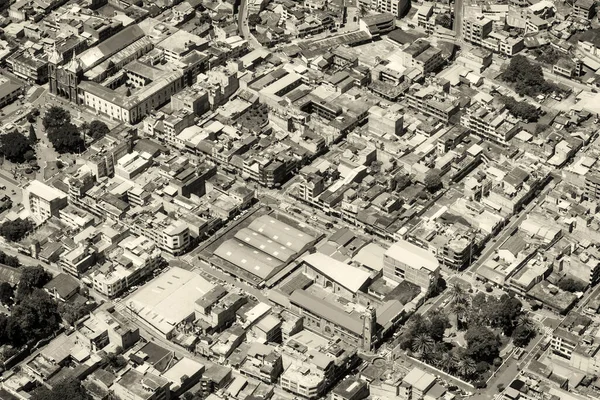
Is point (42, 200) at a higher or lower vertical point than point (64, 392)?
higher

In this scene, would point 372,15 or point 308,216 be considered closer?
point 308,216

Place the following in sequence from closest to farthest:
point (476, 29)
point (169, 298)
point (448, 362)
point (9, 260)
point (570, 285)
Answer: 1. point (448, 362)
2. point (169, 298)
3. point (570, 285)
4. point (9, 260)
5. point (476, 29)

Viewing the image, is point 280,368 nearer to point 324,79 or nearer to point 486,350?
point 486,350

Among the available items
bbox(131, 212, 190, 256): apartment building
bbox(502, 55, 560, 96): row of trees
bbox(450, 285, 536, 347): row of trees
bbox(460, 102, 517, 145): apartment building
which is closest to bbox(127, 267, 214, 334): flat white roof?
bbox(131, 212, 190, 256): apartment building

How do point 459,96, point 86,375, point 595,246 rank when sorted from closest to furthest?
point 86,375 → point 595,246 → point 459,96

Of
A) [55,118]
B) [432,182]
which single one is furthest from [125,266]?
[432,182]

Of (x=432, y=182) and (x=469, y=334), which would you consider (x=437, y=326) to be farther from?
(x=432, y=182)

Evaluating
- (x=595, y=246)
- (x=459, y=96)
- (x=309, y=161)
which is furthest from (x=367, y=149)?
(x=595, y=246)

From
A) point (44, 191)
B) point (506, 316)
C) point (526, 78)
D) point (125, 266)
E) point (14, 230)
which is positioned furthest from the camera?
point (526, 78)

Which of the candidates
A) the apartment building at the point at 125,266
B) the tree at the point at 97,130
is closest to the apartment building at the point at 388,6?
the tree at the point at 97,130
